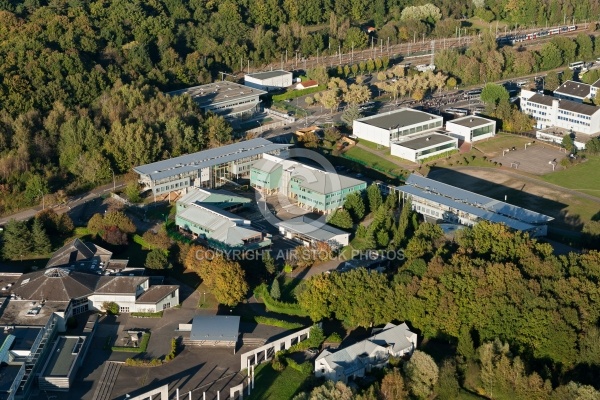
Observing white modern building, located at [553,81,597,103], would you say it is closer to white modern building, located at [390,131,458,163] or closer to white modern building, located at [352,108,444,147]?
white modern building, located at [352,108,444,147]

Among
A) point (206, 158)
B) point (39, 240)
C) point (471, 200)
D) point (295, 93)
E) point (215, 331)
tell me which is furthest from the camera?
point (295, 93)

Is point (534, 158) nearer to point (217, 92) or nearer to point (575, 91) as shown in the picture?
point (575, 91)

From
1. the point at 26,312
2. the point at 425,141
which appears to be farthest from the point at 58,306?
the point at 425,141

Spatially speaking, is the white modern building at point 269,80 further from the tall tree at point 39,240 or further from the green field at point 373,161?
the tall tree at point 39,240

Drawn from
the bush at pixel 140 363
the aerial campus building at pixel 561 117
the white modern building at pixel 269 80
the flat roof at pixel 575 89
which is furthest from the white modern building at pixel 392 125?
the bush at pixel 140 363

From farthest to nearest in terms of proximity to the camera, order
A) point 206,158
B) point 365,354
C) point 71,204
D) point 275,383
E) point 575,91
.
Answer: point 575,91 → point 206,158 → point 71,204 → point 365,354 → point 275,383
